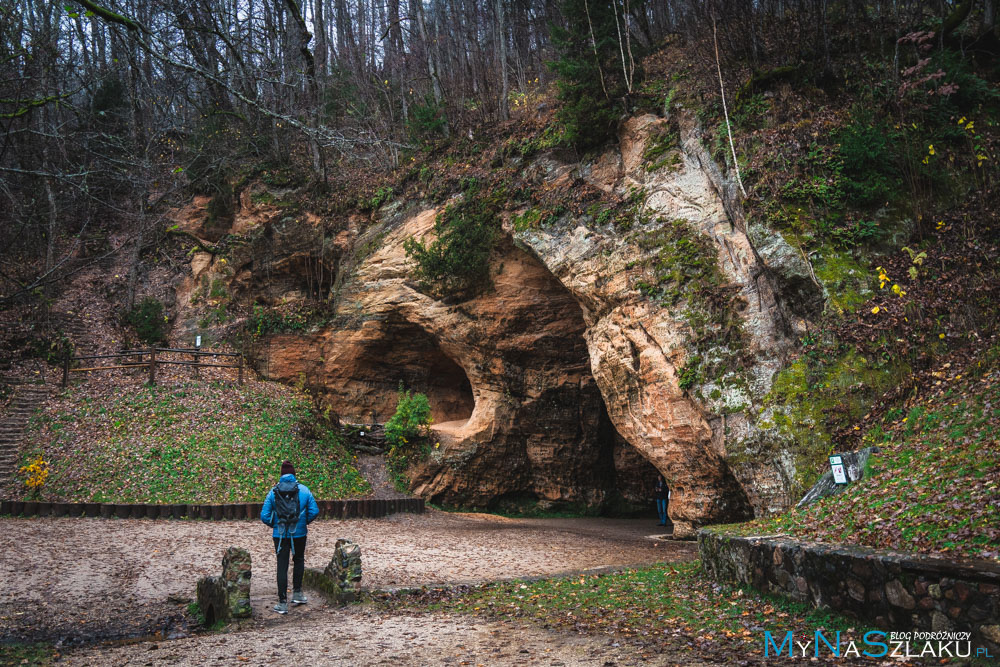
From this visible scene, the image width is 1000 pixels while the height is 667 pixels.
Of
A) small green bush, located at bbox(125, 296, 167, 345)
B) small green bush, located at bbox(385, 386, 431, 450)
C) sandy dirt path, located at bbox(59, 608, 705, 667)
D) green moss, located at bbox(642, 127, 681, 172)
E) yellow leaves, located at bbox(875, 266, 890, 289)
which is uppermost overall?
green moss, located at bbox(642, 127, 681, 172)

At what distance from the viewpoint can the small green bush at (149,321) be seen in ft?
65.7

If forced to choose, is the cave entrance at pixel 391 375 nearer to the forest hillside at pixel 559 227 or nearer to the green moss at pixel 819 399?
the forest hillside at pixel 559 227

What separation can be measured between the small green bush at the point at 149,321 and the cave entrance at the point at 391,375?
21.3 ft

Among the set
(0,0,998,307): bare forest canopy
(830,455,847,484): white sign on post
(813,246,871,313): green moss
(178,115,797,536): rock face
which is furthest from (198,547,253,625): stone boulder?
(813,246,871,313): green moss

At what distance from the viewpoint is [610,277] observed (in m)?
13.3

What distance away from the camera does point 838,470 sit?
7234mm

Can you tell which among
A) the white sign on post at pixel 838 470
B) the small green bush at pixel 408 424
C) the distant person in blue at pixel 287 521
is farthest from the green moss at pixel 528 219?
the distant person in blue at pixel 287 521

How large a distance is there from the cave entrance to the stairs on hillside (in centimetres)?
789

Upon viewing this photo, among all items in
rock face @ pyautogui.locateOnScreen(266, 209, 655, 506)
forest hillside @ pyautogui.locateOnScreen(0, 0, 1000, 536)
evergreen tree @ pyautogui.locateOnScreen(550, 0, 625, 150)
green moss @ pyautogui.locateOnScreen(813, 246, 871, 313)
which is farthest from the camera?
rock face @ pyautogui.locateOnScreen(266, 209, 655, 506)

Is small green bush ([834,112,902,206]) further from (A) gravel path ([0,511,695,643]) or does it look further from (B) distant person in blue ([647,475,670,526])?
(B) distant person in blue ([647,475,670,526])

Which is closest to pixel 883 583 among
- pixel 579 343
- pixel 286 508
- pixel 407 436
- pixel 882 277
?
pixel 286 508

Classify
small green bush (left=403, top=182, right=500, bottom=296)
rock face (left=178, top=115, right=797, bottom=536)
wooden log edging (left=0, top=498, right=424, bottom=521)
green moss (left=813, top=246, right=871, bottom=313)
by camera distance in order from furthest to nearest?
1. small green bush (left=403, top=182, right=500, bottom=296)
2. wooden log edging (left=0, top=498, right=424, bottom=521)
3. rock face (left=178, top=115, right=797, bottom=536)
4. green moss (left=813, top=246, right=871, bottom=313)

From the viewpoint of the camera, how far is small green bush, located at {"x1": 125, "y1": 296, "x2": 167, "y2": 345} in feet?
65.7

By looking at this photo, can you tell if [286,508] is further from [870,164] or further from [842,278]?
[870,164]
